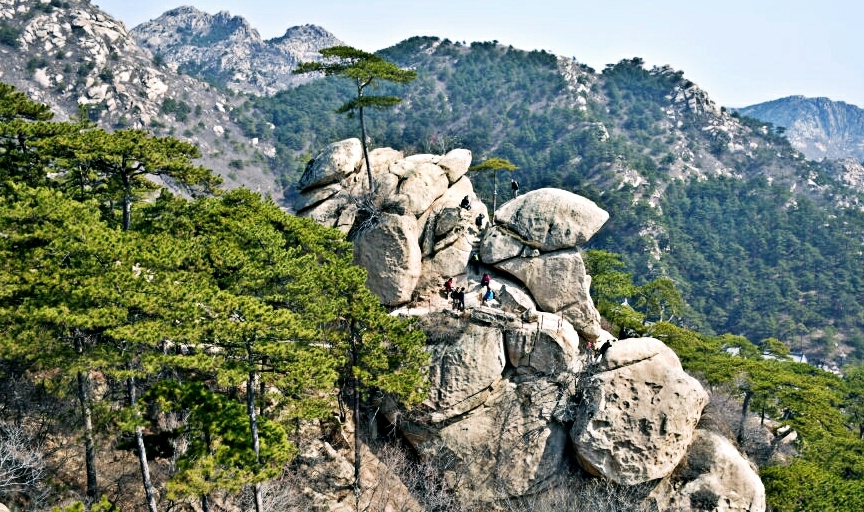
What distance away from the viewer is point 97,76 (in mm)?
100250

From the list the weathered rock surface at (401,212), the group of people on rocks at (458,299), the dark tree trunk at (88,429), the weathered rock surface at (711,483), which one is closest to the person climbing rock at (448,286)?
the group of people on rocks at (458,299)

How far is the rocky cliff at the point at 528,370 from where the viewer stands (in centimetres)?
2152

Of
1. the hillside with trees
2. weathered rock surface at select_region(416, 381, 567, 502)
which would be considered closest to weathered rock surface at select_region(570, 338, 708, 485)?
weathered rock surface at select_region(416, 381, 567, 502)

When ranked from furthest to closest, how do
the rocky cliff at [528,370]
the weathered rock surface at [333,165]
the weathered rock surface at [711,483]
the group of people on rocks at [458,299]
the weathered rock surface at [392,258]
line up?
the weathered rock surface at [333,165] → the weathered rock surface at [392,258] → the group of people on rocks at [458,299] → the rocky cliff at [528,370] → the weathered rock surface at [711,483]

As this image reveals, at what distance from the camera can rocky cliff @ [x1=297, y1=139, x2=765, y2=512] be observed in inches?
847

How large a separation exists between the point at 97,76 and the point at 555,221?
10606cm

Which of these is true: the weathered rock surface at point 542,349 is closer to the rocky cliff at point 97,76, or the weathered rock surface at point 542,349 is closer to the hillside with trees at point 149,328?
the hillside with trees at point 149,328

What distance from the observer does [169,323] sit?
13.9 m

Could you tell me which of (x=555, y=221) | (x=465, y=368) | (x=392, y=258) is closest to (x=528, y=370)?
(x=465, y=368)

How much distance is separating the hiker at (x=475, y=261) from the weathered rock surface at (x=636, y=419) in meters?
7.82

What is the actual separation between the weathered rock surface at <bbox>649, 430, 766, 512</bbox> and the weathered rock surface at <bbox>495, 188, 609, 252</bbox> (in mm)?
10109

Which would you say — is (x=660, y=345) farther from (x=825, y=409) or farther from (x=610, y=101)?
(x=610, y=101)

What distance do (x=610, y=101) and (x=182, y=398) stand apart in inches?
6777

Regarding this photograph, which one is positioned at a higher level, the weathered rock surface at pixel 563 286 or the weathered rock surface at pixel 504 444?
the weathered rock surface at pixel 563 286
